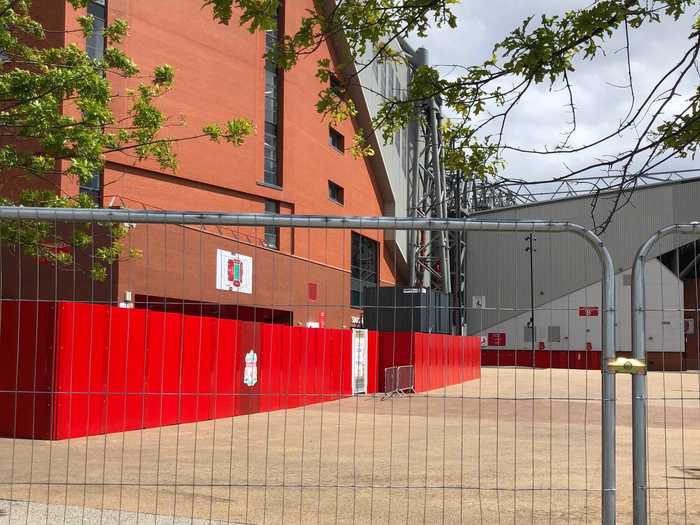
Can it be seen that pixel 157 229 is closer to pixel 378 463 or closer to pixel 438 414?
pixel 438 414

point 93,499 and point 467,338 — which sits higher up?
point 467,338

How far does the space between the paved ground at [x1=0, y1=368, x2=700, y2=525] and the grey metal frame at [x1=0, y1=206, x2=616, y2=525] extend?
2.46 feet

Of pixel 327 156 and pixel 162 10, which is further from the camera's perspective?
pixel 327 156

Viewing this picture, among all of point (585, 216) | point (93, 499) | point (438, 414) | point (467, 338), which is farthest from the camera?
point (585, 216)

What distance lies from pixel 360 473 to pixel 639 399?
19.8 ft

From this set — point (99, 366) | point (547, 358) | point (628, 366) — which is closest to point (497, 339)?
point (547, 358)

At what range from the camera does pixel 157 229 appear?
2220cm

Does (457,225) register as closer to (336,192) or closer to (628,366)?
(628,366)

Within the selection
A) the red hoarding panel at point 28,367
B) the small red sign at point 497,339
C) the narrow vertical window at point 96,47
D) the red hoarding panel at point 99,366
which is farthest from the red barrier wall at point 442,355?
the narrow vertical window at point 96,47

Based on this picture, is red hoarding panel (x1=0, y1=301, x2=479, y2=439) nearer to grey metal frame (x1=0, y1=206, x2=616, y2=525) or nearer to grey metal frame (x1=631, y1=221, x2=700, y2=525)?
grey metal frame (x1=0, y1=206, x2=616, y2=525)

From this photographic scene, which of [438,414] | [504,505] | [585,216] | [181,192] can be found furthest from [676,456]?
[585,216]

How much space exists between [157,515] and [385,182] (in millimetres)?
47003

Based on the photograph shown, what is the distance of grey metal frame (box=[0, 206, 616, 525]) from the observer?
5.29 metres

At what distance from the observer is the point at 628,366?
5254mm
